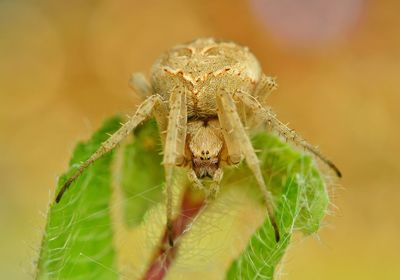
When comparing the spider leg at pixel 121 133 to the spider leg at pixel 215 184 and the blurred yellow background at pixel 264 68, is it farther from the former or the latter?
the blurred yellow background at pixel 264 68

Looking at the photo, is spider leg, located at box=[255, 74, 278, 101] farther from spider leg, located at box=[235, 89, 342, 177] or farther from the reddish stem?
the reddish stem

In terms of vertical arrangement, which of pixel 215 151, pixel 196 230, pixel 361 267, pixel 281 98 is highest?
pixel 281 98

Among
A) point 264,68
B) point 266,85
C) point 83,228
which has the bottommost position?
point 83,228

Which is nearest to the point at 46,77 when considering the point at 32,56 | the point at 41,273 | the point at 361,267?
the point at 32,56

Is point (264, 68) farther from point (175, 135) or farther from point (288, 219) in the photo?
point (288, 219)

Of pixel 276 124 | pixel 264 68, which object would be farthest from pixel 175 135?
pixel 264 68

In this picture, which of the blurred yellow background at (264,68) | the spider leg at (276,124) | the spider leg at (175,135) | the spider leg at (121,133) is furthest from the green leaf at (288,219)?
the blurred yellow background at (264,68)

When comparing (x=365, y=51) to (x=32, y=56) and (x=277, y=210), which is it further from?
(x=277, y=210)

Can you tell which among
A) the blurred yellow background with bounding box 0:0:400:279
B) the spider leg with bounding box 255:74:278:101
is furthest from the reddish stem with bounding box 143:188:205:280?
the blurred yellow background with bounding box 0:0:400:279
